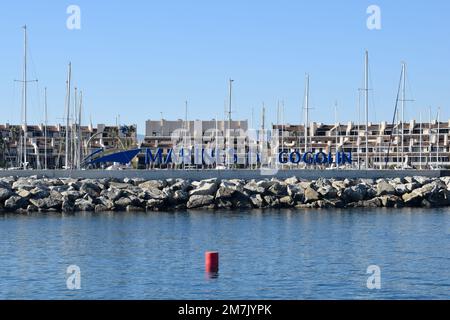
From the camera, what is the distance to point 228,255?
126 feet

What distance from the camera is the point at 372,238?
4616cm

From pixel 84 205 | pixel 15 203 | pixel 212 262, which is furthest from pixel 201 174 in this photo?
pixel 212 262

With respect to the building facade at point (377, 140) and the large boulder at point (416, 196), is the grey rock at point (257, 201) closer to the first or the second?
the large boulder at point (416, 196)

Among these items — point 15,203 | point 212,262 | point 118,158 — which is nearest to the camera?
point 212,262

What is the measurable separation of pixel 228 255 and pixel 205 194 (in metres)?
29.3

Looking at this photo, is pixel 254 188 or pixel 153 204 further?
pixel 254 188

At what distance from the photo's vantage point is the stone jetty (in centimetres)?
6512

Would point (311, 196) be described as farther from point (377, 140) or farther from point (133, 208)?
point (377, 140)

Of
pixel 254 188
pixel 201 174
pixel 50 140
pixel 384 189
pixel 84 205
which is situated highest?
pixel 50 140

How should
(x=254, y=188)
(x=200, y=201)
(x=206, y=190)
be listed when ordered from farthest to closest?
(x=254, y=188) < (x=206, y=190) < (x=200, y=201)

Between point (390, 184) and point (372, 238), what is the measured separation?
2722cm

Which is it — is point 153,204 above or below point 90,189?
below

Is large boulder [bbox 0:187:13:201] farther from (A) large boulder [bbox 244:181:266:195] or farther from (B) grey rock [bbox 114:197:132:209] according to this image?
(A) large boulder [bbox 244:181:266:195]
